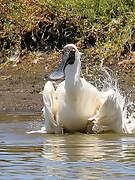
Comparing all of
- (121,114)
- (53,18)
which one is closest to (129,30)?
(53,18)

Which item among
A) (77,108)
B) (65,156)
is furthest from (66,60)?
(65,156)

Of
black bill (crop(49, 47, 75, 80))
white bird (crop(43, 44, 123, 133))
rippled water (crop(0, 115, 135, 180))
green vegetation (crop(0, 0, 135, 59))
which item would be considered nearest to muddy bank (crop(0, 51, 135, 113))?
green vegetation (crop(0, 0, 135, 59))

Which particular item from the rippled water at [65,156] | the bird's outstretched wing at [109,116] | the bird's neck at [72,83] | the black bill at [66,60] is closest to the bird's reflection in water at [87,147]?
the rippled water at [65,156]

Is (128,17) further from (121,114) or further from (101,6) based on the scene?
(121,114)

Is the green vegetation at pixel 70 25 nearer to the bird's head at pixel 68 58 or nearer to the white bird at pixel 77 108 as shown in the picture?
the bird's head at pixel 68 58

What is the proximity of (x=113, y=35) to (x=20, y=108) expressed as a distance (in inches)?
86.7

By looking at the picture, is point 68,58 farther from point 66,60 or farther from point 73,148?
point 73,148

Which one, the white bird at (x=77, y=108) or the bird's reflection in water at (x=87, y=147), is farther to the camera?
the white bird at (x=77, y=108)

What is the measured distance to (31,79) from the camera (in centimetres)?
1196

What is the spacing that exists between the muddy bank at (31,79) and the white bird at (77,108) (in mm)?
2570

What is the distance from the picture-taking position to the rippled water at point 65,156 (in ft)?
18.7

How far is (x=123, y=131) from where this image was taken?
8.48 meters

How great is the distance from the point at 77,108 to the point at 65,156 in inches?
67.1

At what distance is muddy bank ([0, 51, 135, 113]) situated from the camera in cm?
1106
